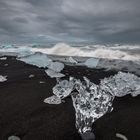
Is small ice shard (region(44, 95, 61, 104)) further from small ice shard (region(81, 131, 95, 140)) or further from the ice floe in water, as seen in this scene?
small ice shard (region(81, 131, 95, 140))

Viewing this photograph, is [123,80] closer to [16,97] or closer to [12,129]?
[16,97]

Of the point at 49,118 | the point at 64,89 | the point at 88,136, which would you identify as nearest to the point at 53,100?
the point at 64,89

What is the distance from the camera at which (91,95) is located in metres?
3.13

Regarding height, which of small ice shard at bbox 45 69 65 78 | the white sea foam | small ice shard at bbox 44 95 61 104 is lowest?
the white sea foam

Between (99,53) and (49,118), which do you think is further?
(99,53)

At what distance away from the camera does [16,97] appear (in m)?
4.07

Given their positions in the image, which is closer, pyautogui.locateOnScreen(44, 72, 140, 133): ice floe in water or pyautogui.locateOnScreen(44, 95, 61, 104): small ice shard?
pyautogui.locateOnScreen(44, 72, 140, 133): ice floe in water

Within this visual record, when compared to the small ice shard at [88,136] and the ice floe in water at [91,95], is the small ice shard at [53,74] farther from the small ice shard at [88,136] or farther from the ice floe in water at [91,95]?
the small ice shard at [88,136]

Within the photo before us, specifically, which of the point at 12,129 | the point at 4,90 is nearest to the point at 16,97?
the point at 4,90

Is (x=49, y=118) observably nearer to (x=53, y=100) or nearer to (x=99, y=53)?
(x=53, y=100)

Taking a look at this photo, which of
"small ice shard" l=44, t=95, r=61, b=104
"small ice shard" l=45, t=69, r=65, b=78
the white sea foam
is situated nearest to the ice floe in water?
"small ice shard" l=44, t=95, r=61, b=104

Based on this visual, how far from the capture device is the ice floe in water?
2.88 m

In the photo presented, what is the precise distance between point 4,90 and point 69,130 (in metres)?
2.13

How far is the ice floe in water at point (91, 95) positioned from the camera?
288cm
